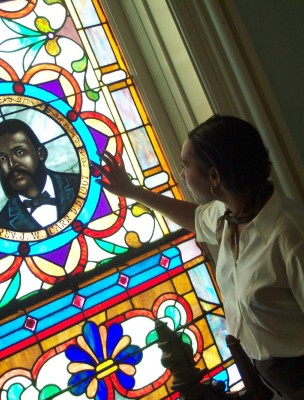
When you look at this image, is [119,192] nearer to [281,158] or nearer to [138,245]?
[138,245]

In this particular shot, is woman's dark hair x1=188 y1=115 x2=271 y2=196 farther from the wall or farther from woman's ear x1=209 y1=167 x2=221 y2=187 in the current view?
the wall

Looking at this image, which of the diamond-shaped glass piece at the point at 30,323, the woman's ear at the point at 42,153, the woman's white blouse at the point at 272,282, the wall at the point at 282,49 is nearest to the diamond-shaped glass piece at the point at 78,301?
the diamond-shaped glass piece at the point at 30,323

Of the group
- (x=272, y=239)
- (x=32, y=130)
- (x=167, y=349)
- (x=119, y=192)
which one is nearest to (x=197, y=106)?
(x=119, y=192)

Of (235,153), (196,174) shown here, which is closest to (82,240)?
(196,174)

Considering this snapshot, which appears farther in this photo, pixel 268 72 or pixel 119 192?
pixel 268 72

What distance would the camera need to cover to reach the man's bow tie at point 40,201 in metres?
1.41

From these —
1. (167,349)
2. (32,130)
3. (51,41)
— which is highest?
(51,41)

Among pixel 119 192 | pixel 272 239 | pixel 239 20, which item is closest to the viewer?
pixel 272 239

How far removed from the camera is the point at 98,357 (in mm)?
1385

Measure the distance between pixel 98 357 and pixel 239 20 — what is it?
0.99 meters

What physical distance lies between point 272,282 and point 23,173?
74 centimetres

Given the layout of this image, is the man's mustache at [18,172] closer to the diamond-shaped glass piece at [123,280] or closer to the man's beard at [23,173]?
the man's beard at [23,173]

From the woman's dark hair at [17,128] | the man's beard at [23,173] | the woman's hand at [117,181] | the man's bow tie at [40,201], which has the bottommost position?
the woman's hand at [117,181]

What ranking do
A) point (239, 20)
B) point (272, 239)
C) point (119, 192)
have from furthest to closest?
1. point (239, 20)
2. point (119, 192)
3. point (272, 239)
